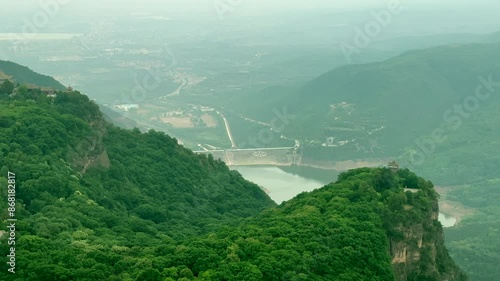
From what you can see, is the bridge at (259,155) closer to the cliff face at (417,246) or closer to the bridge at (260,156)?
the bridge at (260,156)

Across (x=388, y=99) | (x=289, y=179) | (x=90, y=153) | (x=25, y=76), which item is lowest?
(x=90, y=153)

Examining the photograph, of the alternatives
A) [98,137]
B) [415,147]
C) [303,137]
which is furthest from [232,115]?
[98,137]

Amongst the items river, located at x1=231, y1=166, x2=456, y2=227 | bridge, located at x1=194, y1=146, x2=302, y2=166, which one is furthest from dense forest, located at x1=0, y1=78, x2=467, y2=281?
bridge, located at x1=194, y1=146, x2=302, y2=166

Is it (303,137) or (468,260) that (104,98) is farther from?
(468,260)

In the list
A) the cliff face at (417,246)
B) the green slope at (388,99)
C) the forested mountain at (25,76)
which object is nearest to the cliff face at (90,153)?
the cliff face at (417,246)

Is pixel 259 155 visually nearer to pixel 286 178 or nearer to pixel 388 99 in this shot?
pixel 286 178

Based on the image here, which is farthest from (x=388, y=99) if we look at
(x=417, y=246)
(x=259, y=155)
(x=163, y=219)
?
(x=417, y=246)

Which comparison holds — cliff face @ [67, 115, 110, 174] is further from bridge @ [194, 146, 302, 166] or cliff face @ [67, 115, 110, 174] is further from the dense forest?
bridge @ [194, 146, 302, 166]
